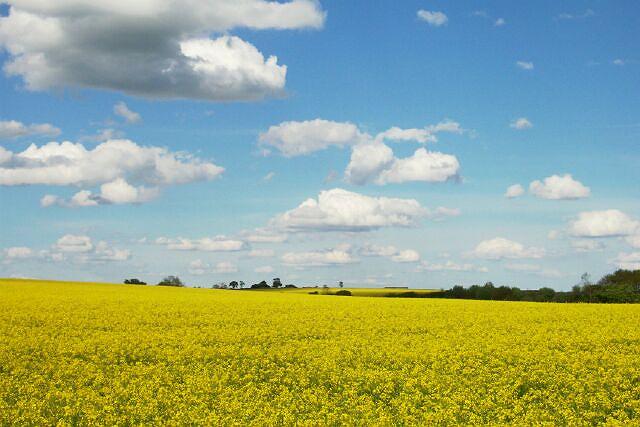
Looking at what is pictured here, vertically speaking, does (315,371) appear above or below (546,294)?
below

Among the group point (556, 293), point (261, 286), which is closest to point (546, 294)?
point (556, 293)

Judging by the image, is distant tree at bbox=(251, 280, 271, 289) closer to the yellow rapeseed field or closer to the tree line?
the tree line

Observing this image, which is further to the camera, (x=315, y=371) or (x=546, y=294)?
(x=546, y=294)

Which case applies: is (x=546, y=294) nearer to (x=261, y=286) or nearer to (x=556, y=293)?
(x=556, y=293)

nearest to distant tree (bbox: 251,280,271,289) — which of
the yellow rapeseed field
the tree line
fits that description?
the tree line

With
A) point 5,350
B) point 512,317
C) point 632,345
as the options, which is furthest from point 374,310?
point 5,350

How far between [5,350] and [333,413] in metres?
14.1

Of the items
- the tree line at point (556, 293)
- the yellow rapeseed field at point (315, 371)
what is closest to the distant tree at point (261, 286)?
the tree line at point (556, 293)

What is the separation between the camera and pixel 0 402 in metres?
14.9

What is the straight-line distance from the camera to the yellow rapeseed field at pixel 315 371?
13875 millimetres

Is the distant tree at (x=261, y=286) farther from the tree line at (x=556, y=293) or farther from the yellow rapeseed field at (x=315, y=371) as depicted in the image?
the yellow rapeseed field at (x=315, y=371)

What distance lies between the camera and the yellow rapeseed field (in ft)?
45.5

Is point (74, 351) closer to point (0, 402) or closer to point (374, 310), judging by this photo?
point (0, 402)

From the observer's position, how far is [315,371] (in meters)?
17.7
